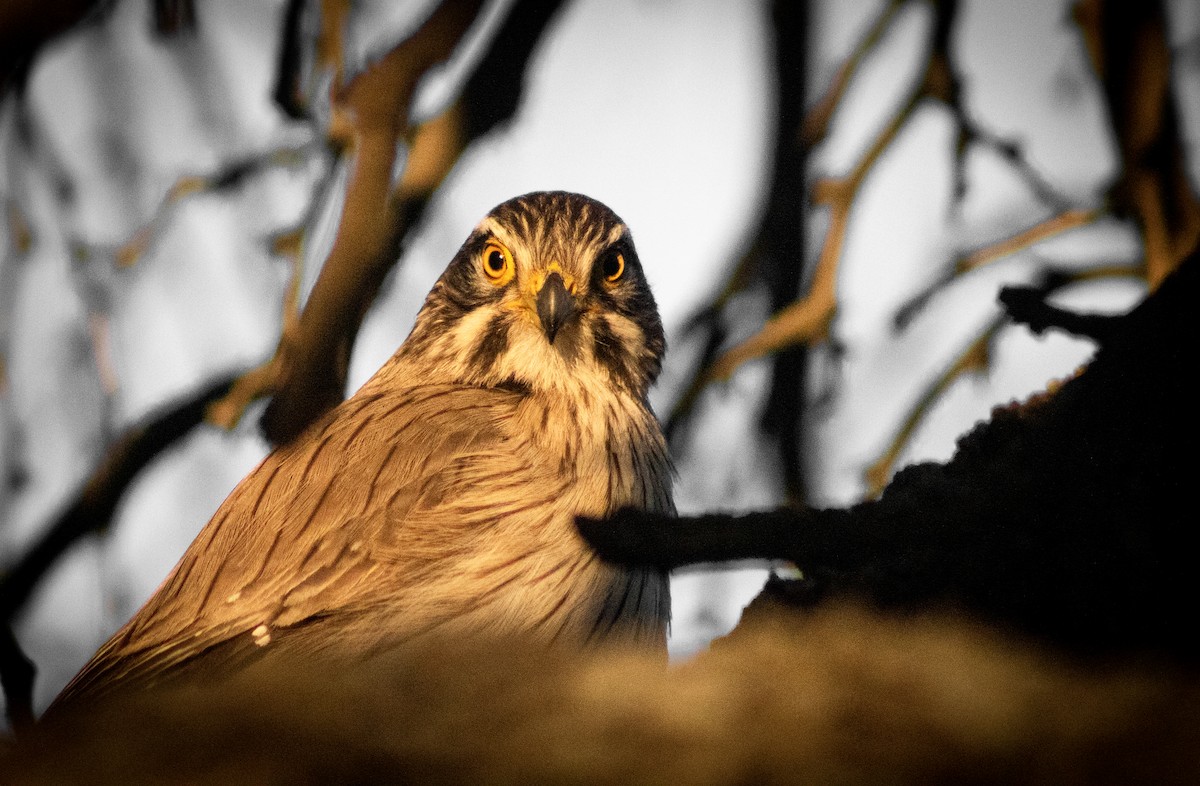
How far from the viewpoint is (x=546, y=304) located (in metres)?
3.95

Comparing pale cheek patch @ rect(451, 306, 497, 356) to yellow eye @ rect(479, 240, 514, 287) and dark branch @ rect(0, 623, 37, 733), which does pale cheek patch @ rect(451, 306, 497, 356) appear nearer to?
yellow eye @ rect(479, 240, 514, 287)

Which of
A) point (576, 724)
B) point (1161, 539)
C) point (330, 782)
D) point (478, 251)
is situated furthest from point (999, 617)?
point (478, 251)

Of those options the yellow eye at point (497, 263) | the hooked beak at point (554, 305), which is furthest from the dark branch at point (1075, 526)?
the yellow eye at point (497, 263)

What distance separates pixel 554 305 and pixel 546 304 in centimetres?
3

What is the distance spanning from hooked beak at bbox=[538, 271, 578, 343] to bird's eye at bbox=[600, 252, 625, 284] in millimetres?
303

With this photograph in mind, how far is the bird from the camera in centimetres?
324

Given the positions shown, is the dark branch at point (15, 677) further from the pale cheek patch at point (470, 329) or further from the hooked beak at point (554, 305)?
the hooked beak at point (554, 305)

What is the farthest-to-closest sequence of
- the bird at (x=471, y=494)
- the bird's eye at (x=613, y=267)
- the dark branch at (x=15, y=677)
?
the bird's eye at (x=613, y=267) → the dark branch at (x=15, y=677) → the bird at (x=471, y=494)

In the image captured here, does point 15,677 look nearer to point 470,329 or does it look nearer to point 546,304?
point 470,329

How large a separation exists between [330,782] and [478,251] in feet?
10.4

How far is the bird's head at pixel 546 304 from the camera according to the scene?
4.13 metres

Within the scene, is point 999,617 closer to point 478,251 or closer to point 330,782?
point 330,782

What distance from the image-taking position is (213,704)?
1.50 m

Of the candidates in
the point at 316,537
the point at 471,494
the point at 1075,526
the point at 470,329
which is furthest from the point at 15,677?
the point at 1075,526
